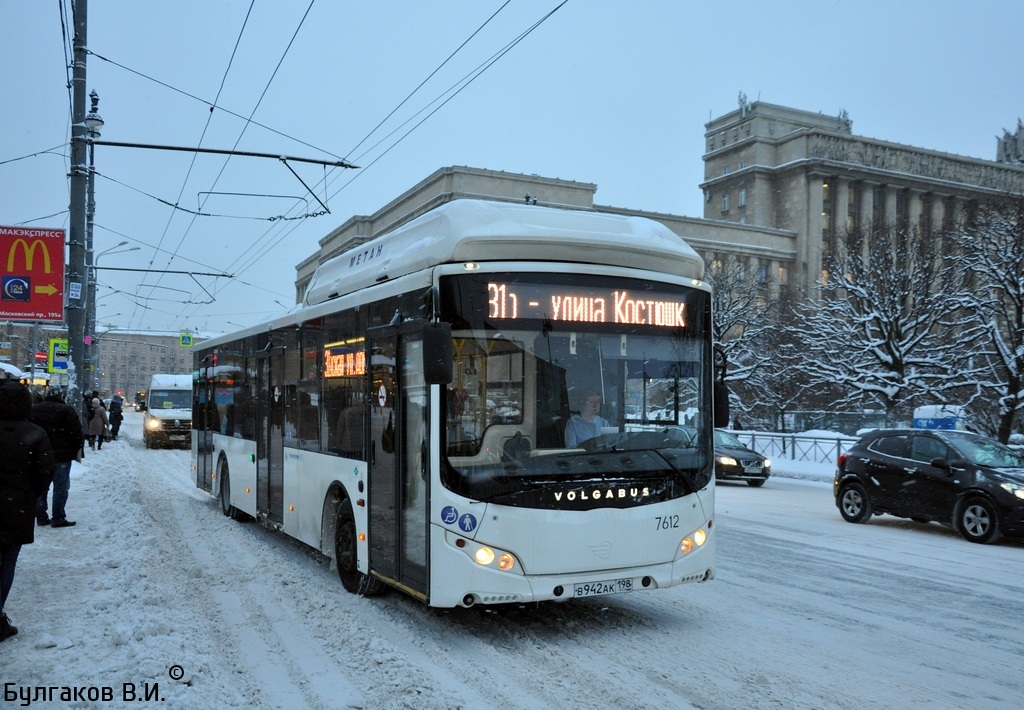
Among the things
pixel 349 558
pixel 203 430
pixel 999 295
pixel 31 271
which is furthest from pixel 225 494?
pixel 999 295

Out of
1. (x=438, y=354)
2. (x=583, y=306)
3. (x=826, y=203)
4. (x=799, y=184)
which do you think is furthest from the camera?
(x=826, y=203)

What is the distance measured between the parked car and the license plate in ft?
50.8

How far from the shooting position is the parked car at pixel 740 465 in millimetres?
21781

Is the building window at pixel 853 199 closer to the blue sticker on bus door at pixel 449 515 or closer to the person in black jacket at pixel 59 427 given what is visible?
the person in black jacket at pixel 59 427

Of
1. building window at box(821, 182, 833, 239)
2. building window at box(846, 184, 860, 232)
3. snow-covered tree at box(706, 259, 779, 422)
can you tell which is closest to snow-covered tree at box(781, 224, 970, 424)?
snow-covered tree at box(706, 259, 779, 422)

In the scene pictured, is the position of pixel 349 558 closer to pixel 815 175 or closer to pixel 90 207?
pixel 90 207

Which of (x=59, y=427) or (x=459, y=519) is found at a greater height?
(x=59, y=427)

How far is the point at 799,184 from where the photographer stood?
312 ft

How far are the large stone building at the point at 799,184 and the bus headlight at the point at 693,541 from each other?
242ft

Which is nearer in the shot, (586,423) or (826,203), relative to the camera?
(586,423)

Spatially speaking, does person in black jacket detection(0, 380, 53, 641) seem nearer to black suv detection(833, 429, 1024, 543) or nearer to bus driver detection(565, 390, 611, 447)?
bus driver detection(565, 390, 611, 447)

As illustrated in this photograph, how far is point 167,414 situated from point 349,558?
2766 centimetres

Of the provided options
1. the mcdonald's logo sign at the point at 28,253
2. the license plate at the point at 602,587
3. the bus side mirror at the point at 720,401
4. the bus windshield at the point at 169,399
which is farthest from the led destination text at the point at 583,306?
the bus windshield at the point at 169,399

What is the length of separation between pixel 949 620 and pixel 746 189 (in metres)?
97.6
